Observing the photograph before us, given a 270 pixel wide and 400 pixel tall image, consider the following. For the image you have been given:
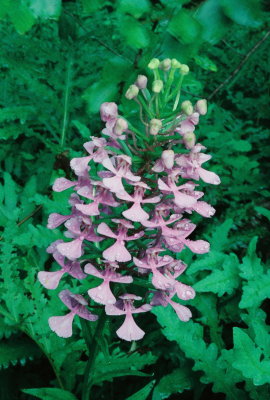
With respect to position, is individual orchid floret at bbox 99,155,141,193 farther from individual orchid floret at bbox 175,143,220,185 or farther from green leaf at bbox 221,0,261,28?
green leaf at bbox 221,0,261,28

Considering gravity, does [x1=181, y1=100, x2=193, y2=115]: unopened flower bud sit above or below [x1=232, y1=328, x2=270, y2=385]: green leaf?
above

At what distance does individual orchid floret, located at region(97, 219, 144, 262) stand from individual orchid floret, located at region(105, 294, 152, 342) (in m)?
0.20

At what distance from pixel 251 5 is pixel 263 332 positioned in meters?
1.41

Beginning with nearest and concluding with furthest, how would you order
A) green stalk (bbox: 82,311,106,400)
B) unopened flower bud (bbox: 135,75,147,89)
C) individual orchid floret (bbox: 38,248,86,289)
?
unopened flower bud (bbox: 135,75,147,89)
individual orchid floret (bbox: 38,248,86,289)
green stalk (bbox: 82,311,106,400)

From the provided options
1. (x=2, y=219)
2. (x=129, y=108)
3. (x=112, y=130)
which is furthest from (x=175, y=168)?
(x=2, y=219)

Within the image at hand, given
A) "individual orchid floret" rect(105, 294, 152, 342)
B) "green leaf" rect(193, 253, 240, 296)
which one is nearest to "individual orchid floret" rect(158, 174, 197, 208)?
"individual orchid floret" rect(105, 294, 152, 342)

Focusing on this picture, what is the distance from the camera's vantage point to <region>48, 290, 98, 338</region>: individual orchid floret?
160 cm

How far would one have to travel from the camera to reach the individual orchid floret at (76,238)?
1.47 metres

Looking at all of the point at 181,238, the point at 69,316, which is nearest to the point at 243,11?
the point at 181,238

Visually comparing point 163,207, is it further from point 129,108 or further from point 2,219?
point 2,219

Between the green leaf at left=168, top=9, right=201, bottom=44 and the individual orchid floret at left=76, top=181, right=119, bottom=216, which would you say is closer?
the green leaf at left=168, top=9, right=201, bottom=44

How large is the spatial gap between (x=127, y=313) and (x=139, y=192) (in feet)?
1.41

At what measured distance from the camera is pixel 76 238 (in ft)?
5.02

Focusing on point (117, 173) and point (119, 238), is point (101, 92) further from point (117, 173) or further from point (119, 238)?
point (119, 238)
